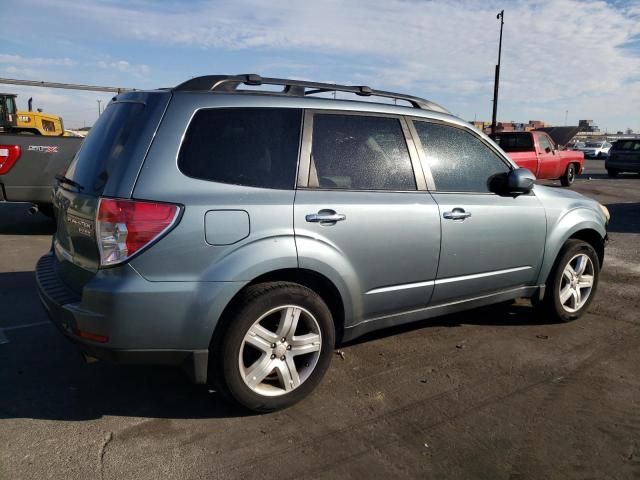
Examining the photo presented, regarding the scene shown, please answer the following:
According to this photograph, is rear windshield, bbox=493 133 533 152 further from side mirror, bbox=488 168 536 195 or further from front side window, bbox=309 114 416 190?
front side window, bbox=309 114 416 190

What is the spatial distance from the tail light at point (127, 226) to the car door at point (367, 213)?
758mm

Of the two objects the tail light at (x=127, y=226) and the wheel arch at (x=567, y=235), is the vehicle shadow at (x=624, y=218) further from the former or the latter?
the tail light at (x=127, y=226)

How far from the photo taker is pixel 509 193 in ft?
14.0

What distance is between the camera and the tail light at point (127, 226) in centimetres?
274

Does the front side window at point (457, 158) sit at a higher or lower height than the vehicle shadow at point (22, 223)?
higher

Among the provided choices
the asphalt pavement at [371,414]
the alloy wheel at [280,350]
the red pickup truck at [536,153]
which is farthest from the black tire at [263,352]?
the red pickup truck at [536,153]

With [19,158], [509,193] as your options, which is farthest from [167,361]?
[19,158]

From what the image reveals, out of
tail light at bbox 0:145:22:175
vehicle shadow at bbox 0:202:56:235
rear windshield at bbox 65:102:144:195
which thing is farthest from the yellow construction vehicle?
rear windshield at bbox 65:102:144:195

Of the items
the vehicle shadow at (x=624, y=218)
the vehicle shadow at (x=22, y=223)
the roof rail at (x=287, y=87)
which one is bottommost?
the vehicle shadow at (x=22, y=223)

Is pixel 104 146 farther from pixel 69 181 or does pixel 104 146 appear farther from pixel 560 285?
pixel 560 285

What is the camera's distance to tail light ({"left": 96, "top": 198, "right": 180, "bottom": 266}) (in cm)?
274

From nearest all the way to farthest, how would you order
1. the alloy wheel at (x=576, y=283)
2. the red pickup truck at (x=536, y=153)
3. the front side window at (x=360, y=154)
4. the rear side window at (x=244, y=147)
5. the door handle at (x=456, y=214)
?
the rear side window at (x=244, y=147) → the front side window at (x=360, y=154) → the door handle at (x=456, y=214) → the alloy wheel at (x=576, y=283) → the red pickup truck at (x=536, y=153)

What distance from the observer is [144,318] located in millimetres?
2770

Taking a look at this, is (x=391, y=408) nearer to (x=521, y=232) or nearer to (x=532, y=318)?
(x=521, y=232)
